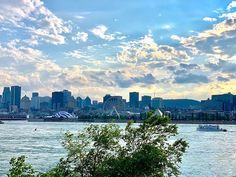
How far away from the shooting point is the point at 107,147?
3094cm

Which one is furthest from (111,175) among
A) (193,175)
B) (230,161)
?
(230,161)

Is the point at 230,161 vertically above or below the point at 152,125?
below

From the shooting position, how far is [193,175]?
62.7 metres

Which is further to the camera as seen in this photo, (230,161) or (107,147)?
(230,161)

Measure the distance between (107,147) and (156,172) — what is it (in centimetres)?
403

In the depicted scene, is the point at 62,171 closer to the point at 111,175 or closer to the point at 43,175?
the point at 111,175

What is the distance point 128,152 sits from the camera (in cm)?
3056

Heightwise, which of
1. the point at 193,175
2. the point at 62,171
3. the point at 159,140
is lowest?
the point at 193,175

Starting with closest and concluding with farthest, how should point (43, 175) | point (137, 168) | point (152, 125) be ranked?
1. point (43, 175)
2. point (137, 168)
3. point (152, 125)

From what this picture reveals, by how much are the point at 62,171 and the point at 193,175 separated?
115ft

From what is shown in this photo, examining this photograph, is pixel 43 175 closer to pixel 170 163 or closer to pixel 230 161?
pixel 170 163

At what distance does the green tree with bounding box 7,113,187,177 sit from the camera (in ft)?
93.1

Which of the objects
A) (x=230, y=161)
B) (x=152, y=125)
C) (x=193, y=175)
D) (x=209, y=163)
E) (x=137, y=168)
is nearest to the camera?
(x=137, y=168)

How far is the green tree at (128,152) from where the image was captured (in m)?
28.4
